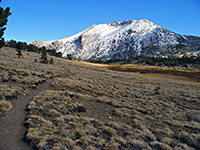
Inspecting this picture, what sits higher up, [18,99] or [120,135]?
[18,99]

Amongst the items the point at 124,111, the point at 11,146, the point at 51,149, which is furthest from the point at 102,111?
the point at 11,146

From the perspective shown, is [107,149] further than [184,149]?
No

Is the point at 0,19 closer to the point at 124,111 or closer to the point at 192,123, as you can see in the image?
the point at 124,111

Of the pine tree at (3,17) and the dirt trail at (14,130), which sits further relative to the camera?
the pine tree at (3,17)

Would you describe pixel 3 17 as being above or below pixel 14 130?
above

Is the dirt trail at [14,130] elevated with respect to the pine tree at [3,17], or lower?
lower

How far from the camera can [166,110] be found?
16.8 m

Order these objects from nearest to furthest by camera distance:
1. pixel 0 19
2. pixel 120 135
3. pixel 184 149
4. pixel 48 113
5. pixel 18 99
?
pixel 184 149 → pixel 120 135 → pixel 48 113 → pixel 18 99 → pixel 0 19

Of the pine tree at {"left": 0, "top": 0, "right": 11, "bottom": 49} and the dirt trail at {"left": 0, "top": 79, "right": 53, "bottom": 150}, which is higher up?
the pine tree at {"left": 0, "top": 0, "right": 11, "bottom": 49}

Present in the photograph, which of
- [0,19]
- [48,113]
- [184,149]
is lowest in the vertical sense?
[184,149]

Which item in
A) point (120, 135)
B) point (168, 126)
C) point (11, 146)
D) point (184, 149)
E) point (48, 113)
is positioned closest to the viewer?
point (11, 146)

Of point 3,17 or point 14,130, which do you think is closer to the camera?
point 14,130

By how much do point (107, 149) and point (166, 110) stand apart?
39.7ft

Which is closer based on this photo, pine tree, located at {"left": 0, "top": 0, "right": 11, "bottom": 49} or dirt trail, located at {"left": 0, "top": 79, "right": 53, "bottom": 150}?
dirt trail, located at {"left": 0, "top": 79, "right": 53, "bottom": 150}
